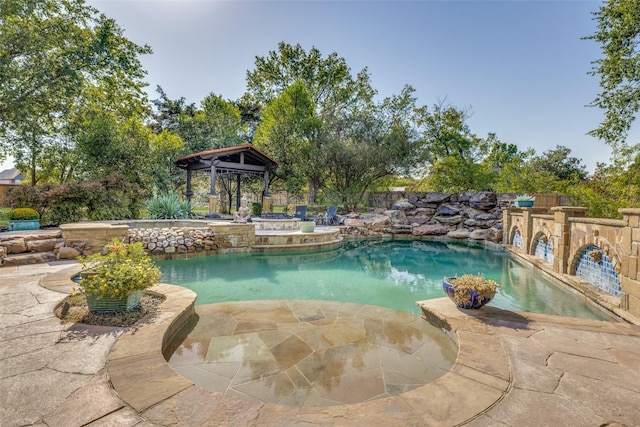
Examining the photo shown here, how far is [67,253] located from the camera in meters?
6.34

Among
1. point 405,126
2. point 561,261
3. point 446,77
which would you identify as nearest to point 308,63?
point 405,126

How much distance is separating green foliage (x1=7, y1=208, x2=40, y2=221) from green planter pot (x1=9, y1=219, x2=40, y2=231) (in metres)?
0.09

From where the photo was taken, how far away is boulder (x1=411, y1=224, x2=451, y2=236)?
14027mm

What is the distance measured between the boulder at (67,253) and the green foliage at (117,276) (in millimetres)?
4189

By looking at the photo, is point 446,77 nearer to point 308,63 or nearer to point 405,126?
point 405,126

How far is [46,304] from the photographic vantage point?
11.3 ft

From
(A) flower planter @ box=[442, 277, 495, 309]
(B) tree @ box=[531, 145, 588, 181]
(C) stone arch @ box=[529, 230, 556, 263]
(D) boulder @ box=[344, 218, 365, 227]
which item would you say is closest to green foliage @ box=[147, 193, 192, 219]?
(D) boulder @ box=[344, 218, 365, 227]

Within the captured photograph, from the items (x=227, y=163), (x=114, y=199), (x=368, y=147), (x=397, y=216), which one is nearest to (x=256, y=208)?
(x=227, y=163)

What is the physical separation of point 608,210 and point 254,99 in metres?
22.6

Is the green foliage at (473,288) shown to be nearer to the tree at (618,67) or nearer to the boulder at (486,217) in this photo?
the tree at (618,67)

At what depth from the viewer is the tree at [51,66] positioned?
8914 mm

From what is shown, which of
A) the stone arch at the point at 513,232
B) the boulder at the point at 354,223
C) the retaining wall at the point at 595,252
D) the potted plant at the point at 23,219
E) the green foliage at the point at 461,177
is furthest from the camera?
the green foliage at the point at 461,177

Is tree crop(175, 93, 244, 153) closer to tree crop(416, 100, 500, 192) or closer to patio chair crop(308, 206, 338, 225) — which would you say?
patio chair crop(308, 206, 338, 225)

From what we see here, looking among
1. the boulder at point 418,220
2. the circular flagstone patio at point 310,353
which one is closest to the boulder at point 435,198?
the boulder at point 418,220
